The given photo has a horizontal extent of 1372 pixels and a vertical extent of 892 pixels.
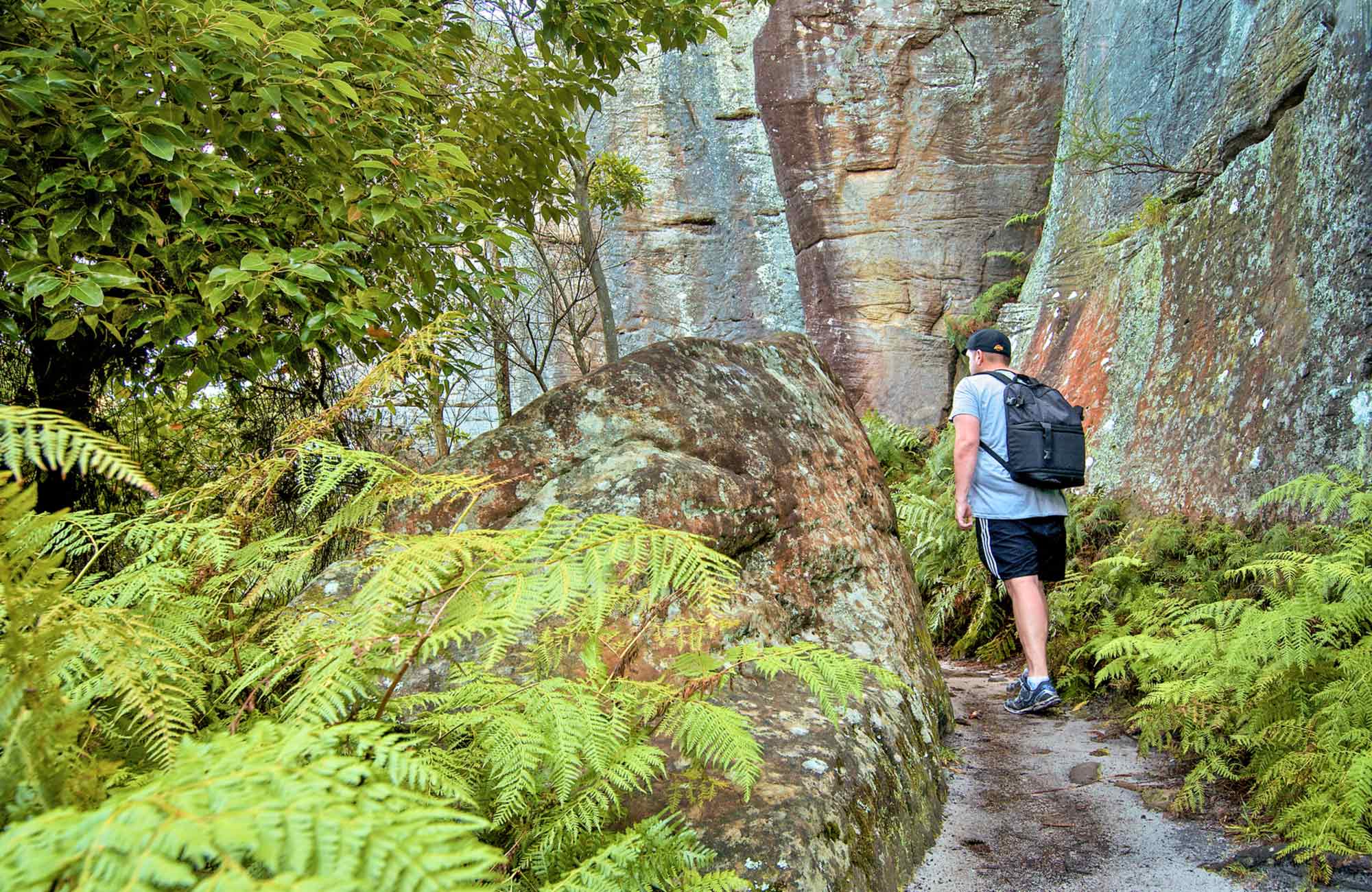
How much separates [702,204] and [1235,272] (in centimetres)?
1133

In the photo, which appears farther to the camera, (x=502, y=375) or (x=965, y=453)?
(x=502, y=375)

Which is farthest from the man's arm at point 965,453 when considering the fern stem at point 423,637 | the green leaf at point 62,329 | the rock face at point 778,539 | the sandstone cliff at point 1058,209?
the green leaf at point 62,329

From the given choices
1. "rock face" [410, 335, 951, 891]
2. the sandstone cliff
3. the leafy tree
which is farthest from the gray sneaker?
the leafy tree

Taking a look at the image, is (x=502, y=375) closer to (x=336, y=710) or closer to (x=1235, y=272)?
(x=1235, y=272)

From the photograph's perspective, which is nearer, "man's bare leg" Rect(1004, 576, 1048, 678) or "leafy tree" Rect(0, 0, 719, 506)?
"leafy tree" Rect(0, 0, 719, 506)

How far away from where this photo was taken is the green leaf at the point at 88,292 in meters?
2.06

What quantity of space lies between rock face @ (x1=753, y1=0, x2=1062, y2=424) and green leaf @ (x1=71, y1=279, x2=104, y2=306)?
1068cm

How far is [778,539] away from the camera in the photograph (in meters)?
3.11

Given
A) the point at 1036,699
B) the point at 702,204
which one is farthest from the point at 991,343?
the point at 702,204

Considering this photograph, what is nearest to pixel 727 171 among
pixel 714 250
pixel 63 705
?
pixel 714 250

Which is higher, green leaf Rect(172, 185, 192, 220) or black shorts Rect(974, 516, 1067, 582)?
green leaf Rect(172, 185, 192, 220)

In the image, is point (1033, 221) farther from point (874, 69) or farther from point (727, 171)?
point (727, 171)

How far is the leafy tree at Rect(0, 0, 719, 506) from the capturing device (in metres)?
2.20

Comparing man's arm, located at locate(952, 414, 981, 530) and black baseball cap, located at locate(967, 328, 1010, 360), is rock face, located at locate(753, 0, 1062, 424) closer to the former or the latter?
black baseball cap, located at locate(967, 328, 1010, 360)
